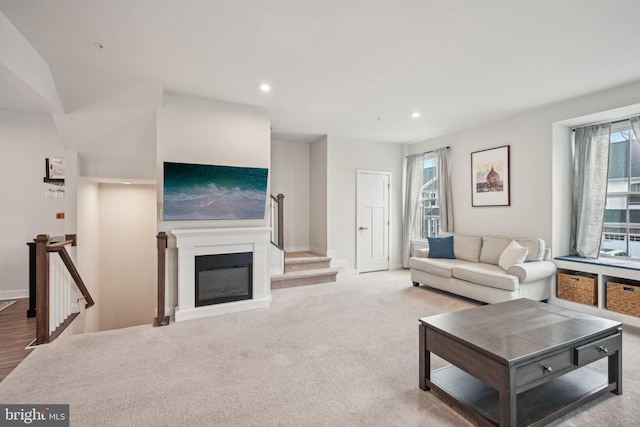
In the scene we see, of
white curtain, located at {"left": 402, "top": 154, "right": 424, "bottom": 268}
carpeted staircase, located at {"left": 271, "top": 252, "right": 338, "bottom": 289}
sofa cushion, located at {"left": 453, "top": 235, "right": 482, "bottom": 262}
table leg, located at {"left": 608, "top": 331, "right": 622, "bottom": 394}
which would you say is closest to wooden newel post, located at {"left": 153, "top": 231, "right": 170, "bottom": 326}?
carpeted staircase, located at {"left": 271, "top": 252, "right": 338, "bottom": 289}

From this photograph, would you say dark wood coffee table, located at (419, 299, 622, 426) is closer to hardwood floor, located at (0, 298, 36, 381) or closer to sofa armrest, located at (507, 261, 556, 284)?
sofa armrest, located at (507, 261, 556, 284)

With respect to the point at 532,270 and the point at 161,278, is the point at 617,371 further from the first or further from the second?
the point at 161,278

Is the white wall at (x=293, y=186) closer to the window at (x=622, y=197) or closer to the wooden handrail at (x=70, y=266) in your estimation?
the wooden handrail at (x=70, y=266)

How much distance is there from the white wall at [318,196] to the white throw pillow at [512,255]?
2.87 meters

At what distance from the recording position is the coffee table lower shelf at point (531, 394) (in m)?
1.84

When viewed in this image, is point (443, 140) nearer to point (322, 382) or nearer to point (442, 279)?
point (442, 279)

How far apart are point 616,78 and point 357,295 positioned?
3.99m

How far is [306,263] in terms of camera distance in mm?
5402

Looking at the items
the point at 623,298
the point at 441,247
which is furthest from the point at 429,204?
the point at 623,298

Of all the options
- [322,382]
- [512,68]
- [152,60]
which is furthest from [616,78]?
[152,60]

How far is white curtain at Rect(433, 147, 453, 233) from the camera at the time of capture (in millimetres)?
5613

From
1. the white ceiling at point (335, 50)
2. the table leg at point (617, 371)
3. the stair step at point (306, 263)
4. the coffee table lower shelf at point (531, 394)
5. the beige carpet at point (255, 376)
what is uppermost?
→ the white ceiling at point (335, 50)

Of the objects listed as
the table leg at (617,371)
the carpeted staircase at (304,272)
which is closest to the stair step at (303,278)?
the carpeted staircase at (304,272)

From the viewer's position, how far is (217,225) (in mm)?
3959
